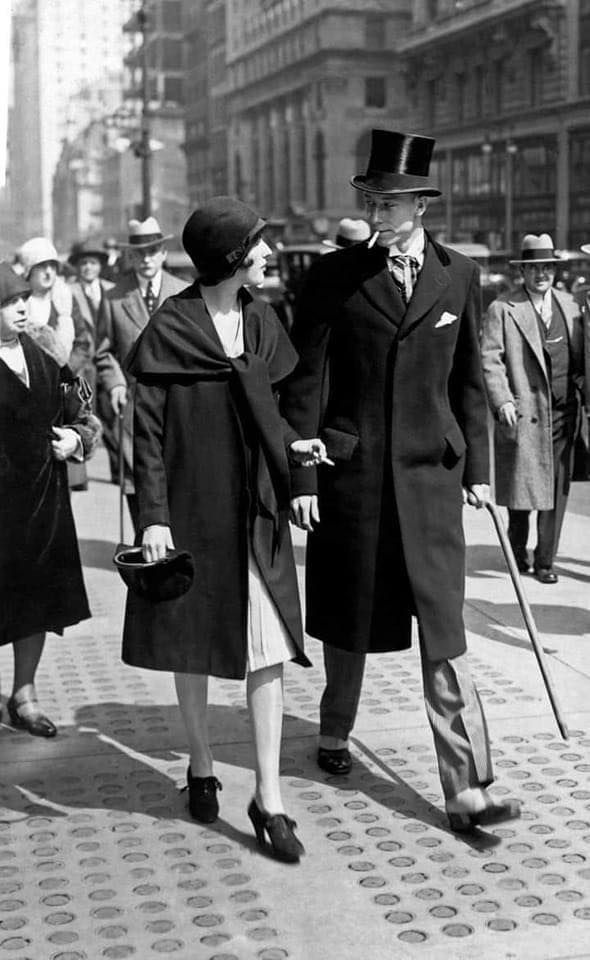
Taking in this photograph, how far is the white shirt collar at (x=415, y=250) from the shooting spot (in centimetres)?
477

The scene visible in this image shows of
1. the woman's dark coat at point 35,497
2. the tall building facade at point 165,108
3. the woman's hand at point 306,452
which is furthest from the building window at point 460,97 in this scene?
the woman's hand at point 306,452

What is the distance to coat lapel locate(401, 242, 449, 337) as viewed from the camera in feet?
15.3

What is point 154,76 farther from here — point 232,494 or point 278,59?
point 232,494

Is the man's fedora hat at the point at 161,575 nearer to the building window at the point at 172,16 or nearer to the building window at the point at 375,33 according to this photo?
the building window at the point at 375,33

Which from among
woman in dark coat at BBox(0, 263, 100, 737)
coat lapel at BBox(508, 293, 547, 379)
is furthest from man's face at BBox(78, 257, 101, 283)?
woman in dark coat at BBox(0, 263, 100, 737)

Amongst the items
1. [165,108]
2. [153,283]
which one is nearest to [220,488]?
[153,283]

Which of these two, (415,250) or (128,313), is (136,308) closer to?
(128,313)

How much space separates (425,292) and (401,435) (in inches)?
17.7

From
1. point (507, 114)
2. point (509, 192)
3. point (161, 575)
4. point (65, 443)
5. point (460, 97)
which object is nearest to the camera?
point (161, 575)

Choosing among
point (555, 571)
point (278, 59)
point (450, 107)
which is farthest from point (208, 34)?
point (555, 571)

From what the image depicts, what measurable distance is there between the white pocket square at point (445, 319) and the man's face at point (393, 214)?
0.28m

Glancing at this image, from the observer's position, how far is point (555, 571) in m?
8.88

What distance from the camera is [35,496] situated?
19.1 feet

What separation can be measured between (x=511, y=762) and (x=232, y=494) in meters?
1.57
